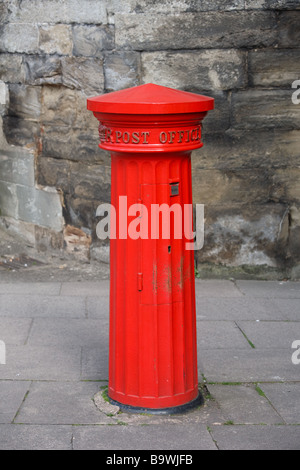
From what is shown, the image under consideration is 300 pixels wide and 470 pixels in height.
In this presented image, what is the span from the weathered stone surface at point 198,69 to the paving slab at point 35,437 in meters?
3.51

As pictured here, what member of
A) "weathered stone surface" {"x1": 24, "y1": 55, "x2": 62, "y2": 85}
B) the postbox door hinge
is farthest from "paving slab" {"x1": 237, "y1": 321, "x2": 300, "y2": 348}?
"weathered stone surface" {"x1": 24, "y1": 55, "x2": 62, "y2": 85}

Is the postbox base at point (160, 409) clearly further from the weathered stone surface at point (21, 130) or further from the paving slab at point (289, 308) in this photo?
the weathered stone surface at point (21, 130)

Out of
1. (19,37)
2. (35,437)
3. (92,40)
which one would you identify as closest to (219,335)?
(35,437)

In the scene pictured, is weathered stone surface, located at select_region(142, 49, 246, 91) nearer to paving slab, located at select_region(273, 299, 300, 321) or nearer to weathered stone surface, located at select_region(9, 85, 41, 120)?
weathered stone surface, located at select_region(9, 85, 41, 120)

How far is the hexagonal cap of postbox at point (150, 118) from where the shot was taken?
3.87 metres

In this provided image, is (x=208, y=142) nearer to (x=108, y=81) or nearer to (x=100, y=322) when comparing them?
(x=108, y=81)

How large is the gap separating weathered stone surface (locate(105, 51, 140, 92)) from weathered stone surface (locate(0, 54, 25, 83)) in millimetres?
1171

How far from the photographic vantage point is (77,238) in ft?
24.1

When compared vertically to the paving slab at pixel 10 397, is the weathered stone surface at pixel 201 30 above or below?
above

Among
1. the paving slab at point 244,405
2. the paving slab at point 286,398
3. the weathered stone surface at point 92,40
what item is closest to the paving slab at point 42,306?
the paving slab at point 244,405

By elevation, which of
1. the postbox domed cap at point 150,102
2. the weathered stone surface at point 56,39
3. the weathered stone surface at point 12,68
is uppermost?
the weathered stone surface at point 56,39

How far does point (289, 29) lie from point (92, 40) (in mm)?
1690

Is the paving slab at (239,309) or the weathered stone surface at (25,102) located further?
the weathered stone surface at (25,102)

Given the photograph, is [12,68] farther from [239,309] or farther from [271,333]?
[271,333]
